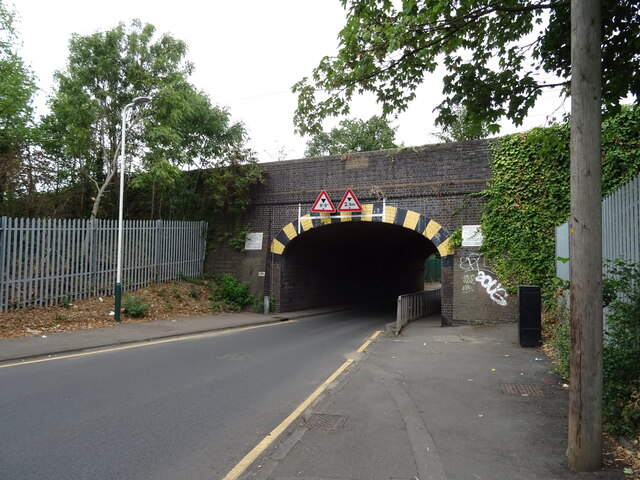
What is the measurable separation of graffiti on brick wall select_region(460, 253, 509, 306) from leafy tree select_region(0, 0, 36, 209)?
14628 mm

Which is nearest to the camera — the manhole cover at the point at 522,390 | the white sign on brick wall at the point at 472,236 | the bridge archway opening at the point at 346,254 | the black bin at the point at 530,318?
the manhole cover at the point at 522,390

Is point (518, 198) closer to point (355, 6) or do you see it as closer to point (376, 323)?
point (376, 323)

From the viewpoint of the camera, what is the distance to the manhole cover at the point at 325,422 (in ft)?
15.6

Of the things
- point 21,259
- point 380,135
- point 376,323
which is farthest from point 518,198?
point 380,135

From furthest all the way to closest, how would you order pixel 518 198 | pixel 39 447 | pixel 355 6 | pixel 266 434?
pixel 518 198
pixel 355 6
pixel 266 434
pixel 39 447

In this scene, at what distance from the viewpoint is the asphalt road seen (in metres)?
3.92

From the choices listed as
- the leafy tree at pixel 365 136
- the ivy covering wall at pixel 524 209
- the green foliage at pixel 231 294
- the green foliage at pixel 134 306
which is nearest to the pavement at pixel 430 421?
the green foliage at pixel 134 306

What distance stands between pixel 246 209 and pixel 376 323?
6.90 m

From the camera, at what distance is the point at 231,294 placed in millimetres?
17234

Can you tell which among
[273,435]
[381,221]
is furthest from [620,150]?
[273,435]

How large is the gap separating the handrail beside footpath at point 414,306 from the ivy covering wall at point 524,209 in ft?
9.92

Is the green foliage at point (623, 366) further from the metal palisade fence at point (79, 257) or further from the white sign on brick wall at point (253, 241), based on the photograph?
the white sign on brick wall at point (253, 241)

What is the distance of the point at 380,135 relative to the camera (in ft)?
130

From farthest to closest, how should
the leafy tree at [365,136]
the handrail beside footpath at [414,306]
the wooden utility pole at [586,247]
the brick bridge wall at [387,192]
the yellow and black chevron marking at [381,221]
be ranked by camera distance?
the leafy tree at [365,136]
the yellow and black chevron marking at [381,221]
the brick bridge wall at [387,192]
the handrail beside footpath at [414,306]
the wooden utility pole at [586,247]
